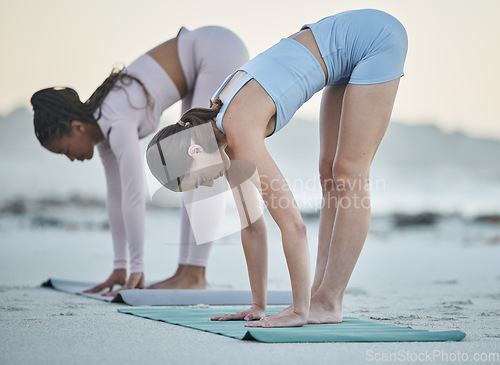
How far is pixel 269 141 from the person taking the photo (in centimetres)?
934

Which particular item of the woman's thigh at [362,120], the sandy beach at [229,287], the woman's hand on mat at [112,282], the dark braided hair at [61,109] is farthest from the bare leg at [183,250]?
the woman's thigh at [362,120]

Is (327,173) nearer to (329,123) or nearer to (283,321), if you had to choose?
(329,123)

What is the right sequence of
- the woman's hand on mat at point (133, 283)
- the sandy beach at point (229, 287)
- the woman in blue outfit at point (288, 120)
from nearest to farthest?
1. the sandy beach at point (229, 287)
2. the woman in blue outfit at point (288, 120)
3. the woman's hand on mat at point (133, 283)

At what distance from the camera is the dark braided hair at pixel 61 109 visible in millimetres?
2686

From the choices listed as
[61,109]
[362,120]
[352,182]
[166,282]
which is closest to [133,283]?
[166,282]

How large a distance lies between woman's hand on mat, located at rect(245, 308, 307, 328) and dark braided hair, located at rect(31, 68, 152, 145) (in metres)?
1.34

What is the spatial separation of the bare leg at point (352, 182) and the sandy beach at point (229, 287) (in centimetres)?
32

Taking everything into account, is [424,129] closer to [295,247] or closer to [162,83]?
[162,83]

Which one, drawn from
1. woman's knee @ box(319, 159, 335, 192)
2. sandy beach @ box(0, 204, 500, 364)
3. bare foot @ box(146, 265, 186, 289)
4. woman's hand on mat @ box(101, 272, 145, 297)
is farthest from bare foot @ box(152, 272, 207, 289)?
woman's knee @ box(319, 159, 335, 192)

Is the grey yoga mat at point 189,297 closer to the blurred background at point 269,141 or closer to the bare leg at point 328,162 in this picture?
the bare leg at point 328,162

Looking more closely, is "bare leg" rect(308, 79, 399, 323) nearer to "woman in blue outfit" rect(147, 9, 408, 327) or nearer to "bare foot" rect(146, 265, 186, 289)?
"woman in blue outfit" rect(147, 9, 408, 327)

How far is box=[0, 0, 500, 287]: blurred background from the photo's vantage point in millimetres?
6062

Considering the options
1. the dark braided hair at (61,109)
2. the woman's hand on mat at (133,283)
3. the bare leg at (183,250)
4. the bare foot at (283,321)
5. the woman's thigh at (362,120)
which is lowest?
the bare foot at (283,321)

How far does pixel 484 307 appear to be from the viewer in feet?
7.82
